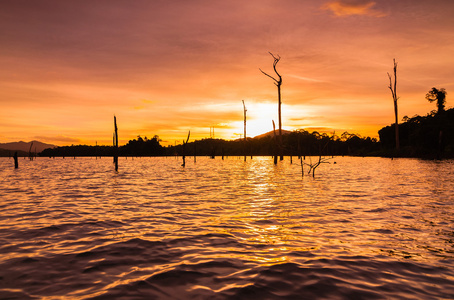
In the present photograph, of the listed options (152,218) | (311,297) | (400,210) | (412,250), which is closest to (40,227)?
(152,218)

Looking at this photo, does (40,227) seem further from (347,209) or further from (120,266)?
(347,209)

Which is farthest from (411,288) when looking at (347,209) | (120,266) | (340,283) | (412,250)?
(347,209)

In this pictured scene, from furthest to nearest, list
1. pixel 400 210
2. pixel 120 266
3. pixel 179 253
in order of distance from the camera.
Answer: pixel 400 210 < pixel 179 253 < pixel 120 266

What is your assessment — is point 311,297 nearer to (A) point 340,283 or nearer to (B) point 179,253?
(A) point 340,283

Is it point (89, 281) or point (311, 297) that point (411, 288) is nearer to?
point (311, 297)

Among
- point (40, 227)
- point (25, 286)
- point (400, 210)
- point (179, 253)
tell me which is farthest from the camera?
point (400, 210)

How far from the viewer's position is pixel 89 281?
190 inches

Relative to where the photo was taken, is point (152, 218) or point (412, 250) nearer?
point (412, 250)

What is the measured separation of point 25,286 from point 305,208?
29.4ft

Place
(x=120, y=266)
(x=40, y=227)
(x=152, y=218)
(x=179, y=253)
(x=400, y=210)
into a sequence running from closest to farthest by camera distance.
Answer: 1. (x=120, y=266)
2. (x=179, y=253)
3. (x=40, y=227)
4. (x=152, y=218)
5. (x=400, y=210)

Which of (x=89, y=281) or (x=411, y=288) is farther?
(x=89, y=281)

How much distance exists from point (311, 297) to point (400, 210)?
811 centimetres

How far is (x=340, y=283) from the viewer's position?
4.73 metres

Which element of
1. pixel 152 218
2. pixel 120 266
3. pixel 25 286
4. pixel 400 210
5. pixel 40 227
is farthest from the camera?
pixel 400 210
